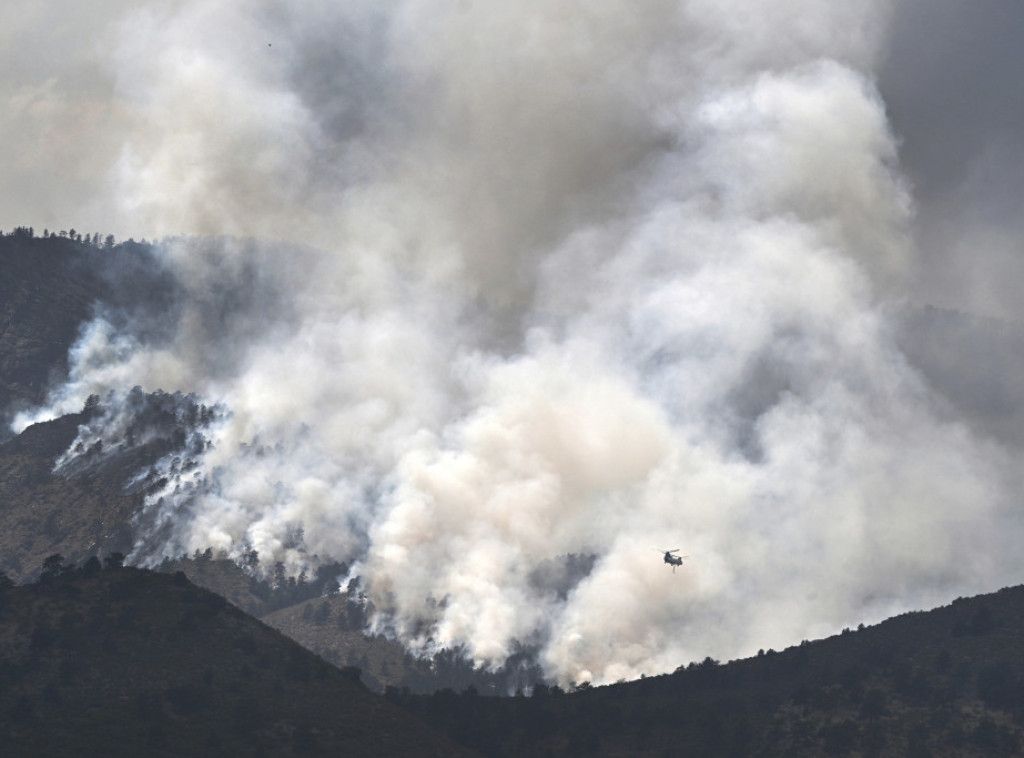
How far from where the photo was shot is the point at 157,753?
19862 centimetres

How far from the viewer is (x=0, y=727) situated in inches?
7800

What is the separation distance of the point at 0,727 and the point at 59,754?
49.4 ft

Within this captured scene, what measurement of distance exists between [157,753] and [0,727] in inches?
959

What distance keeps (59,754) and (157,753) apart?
50.0 ft

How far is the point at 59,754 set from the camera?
189 m
